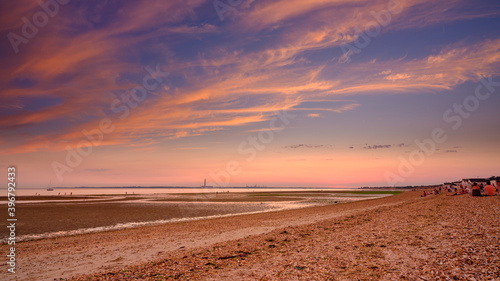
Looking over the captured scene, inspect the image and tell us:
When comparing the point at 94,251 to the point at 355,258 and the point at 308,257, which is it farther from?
the point at 355,258

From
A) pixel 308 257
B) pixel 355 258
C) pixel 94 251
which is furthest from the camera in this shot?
pixel 94 251

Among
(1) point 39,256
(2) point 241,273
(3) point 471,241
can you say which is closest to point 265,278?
(2) point 241,273

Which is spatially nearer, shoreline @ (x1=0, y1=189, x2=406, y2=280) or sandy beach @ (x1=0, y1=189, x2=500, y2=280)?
sandy beach @ (x1=0, y1=189, x2=500, y2=280)

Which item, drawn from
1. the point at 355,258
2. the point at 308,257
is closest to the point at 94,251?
the point at 308,257

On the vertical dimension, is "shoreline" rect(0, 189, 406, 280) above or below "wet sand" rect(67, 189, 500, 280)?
below

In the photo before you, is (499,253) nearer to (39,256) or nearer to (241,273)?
(241,273)

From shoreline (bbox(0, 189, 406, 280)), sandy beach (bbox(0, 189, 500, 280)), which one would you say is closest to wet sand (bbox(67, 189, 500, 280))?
sandy beach (bbox(0, 189, 500, 280))

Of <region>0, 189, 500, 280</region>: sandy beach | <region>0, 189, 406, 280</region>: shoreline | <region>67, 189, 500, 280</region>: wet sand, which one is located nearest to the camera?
<region>67, 189, 500, 280</region>: wet sand

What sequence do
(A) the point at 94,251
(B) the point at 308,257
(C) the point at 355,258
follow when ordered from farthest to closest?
(A) the point at 94,251 → (B) the point at 308,257 → (C) the point at 355,258

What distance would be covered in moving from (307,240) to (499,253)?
8.30 meters

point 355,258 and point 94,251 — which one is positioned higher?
point 355,258

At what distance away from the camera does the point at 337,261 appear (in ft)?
35.4

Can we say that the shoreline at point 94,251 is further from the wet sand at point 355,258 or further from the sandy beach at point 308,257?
the wet sand at point 355,258

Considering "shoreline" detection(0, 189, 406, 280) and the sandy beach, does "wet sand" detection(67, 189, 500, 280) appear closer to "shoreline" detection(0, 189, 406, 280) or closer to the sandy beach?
the sandy beach
